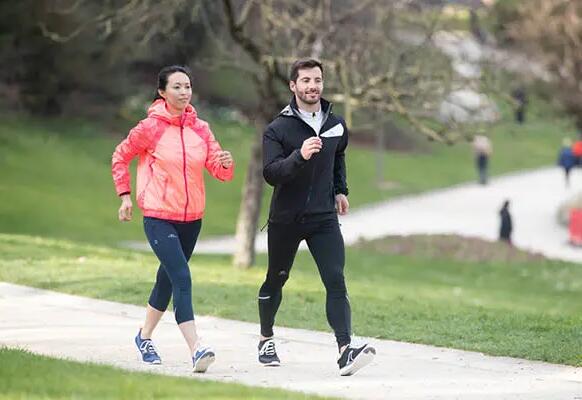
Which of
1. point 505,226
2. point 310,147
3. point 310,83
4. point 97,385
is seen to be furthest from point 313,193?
point 505,226

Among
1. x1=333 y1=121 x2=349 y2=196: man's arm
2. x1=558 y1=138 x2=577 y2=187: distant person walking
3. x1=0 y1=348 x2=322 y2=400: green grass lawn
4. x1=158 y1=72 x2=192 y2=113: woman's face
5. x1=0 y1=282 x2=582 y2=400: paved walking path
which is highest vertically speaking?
x1=158 y1=72 x2=192 y2=113: woman's face

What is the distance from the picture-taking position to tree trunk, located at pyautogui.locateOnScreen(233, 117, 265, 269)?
18.5 m

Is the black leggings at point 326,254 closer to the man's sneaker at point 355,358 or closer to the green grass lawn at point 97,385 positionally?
the man's sneaker at point 355,358

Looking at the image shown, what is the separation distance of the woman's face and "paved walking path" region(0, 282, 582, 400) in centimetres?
161

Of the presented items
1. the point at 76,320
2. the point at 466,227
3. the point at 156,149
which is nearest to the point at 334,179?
the point at 156,149

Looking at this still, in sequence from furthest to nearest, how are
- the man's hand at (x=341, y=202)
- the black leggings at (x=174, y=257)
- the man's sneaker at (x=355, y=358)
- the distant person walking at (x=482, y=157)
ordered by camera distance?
the distant person walking at (x=482, y=157) → the man's hand at (x=341, y=202) → the black leggings at (x=174, y=257) → the man's sneaker at (x=355, y=358)

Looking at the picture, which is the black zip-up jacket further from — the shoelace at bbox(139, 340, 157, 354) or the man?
the shoelace at bbox(139, 340, 157, 354)

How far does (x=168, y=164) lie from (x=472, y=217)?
88.7ft

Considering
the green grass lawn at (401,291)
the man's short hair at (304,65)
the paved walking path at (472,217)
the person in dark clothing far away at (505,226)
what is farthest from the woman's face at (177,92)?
the person in dark clothing far away at (505,226)

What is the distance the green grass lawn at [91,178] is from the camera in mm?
28406

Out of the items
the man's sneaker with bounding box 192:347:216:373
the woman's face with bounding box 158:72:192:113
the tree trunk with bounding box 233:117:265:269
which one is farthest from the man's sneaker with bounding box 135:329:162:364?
the tree trunk with bounding box 233:117:265:269

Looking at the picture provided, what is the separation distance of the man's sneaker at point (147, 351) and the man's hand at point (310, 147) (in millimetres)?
1678

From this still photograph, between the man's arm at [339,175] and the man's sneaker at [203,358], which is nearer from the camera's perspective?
the man's sneaker at [203,358]

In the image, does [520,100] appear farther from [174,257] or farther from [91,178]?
[174,257]
